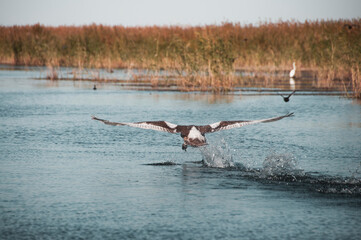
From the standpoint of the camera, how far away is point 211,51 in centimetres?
2366

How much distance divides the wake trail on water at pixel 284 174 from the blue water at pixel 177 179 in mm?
15

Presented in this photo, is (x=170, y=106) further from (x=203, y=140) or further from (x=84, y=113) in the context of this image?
(x=203, y=140)

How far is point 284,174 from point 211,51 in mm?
14387

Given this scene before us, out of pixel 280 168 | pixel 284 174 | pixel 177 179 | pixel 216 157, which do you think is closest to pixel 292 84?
pixel 216 157

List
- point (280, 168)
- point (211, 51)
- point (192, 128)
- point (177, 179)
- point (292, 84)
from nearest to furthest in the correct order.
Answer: point (177, 179) → point (280, 168) → point (192, 128) → point (211, 51) → point (292, 84)

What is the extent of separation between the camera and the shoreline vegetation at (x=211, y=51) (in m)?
23.9

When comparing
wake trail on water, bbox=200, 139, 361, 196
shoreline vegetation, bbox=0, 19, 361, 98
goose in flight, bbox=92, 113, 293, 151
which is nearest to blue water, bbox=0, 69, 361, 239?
wake trail on water, bbox=200, 139, 361, 196

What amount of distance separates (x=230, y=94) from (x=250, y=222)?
1714 cm

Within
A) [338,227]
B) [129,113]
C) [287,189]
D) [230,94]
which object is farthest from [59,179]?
[230,94]

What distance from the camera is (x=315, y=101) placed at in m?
21.3

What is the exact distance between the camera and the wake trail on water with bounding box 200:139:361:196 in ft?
29.1

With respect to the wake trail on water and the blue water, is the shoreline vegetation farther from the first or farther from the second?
the wake trail on water

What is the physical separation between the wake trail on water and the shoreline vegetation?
1150 centimetres

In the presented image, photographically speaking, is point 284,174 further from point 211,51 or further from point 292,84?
point 292,84
